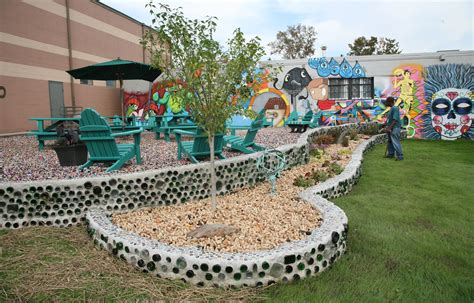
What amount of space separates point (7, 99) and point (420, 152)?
47.1 feet

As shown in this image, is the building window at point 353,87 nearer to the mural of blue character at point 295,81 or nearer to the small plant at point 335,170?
the mural of blue character at point 295,81

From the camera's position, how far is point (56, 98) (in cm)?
1495

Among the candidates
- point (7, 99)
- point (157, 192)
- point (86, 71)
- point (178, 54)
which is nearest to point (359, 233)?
point (157, 192)

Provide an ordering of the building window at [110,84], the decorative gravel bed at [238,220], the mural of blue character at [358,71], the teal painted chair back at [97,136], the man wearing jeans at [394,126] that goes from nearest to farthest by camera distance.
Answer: the decorative gravel bed at [238,220] → the teal painted chair back at [97,136] → the man wearing jeans at [394,126] → the mural of blue character at [358,71] → the building window at [110,84]

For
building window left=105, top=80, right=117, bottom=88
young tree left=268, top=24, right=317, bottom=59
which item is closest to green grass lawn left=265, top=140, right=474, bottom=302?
building window left=105, top=80, right=117, bottom=88

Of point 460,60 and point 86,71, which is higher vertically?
point 460,60

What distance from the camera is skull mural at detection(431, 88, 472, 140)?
14125 millimetres

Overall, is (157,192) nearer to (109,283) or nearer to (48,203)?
(48,203)

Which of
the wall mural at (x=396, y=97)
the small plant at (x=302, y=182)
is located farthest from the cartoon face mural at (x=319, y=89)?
the small plant at (x=302, y=182)

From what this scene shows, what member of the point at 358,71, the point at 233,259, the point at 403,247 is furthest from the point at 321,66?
the point at 233,259

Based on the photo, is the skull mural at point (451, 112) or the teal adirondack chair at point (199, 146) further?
the skull mural at point (451, 112)

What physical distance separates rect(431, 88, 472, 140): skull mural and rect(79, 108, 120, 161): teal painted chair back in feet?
45.6

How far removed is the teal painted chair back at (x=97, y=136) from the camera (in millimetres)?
4879

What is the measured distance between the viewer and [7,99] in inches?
500
